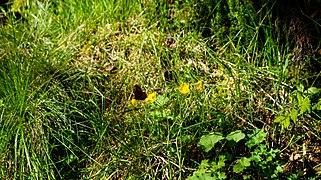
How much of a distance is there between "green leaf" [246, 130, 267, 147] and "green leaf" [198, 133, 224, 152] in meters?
0.18

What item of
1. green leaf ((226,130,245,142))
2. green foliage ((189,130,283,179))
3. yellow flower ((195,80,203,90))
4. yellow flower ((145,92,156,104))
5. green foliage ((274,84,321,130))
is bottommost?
green foliage ((189,130,283,179))

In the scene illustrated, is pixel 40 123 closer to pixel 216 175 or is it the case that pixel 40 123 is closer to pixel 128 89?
pixel 128 89

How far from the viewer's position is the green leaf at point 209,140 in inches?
105

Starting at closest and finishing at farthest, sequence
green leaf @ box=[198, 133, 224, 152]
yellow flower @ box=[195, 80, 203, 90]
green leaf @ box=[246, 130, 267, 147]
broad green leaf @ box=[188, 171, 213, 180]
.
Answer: broad green leaf @ box=[188, 171, 213, 180], green leaf @ box=[198, 133, 224, 152], green leaf @ box=[246, 130, 267, 147], yellow flower @ box=[195, 80, 203, 90]

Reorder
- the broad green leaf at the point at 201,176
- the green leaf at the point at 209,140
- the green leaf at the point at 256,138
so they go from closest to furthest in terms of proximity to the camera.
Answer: the broad green leaf at the point at 201,176, the green leaf at the point at 209,140, the green leaf at the point at 256,138

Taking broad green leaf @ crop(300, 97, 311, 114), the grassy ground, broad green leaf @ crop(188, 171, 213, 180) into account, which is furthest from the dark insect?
broad green leaf @ crop(300, 97, 311, 114)

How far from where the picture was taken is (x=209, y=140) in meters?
2.71

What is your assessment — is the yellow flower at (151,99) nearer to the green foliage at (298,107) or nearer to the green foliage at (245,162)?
the green foliage at (245,162)

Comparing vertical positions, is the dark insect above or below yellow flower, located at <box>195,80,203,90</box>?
below

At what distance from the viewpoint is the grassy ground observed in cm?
278

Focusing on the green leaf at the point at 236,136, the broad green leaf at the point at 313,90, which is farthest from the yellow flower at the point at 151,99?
the broad green leaf at the point at 313,90

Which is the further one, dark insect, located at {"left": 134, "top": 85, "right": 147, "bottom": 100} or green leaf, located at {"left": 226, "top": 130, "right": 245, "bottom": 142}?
dark insect, located at {"left": 134, "top": 85, "right": 147, "bottom": 100}

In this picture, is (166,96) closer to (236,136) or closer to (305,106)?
(236,136)

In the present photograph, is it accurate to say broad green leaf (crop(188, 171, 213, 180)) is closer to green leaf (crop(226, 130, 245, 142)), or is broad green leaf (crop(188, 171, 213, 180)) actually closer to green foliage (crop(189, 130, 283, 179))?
green foliage (crop(189, 130, 283, 179))
